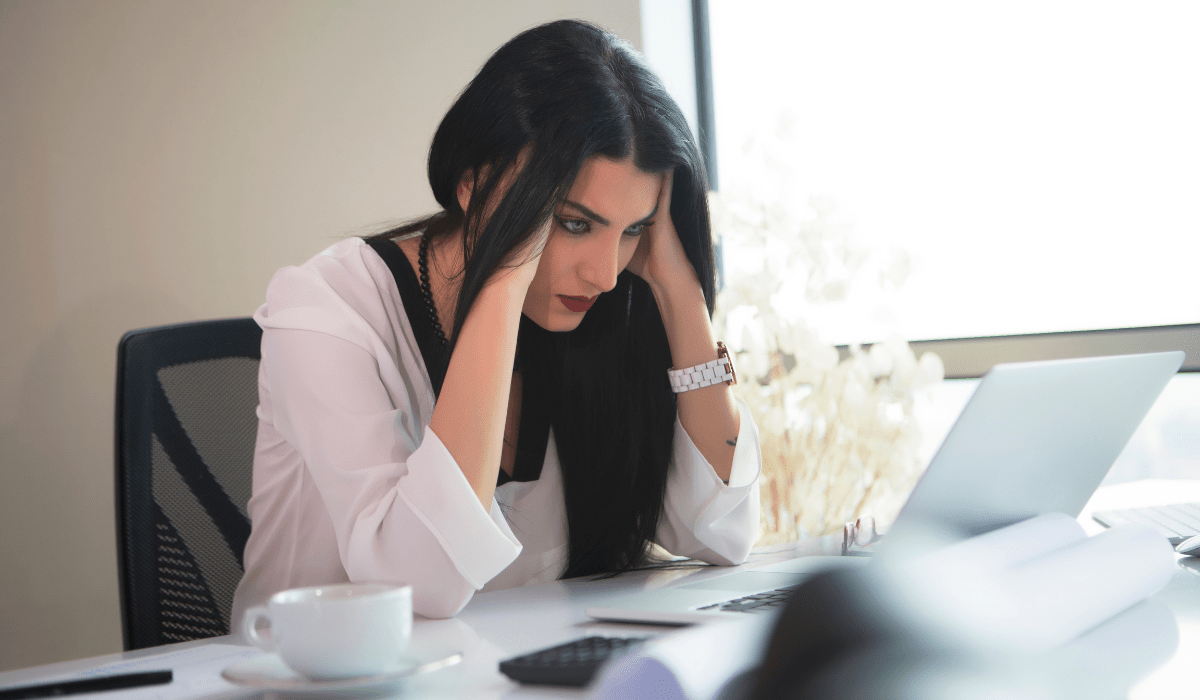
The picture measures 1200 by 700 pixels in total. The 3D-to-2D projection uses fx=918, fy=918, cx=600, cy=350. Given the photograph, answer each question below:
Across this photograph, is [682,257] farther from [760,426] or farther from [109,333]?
[109,333]

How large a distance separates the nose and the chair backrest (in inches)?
19.9

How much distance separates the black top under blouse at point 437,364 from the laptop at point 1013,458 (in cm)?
41

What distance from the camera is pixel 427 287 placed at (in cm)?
124

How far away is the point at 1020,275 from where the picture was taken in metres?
1.95

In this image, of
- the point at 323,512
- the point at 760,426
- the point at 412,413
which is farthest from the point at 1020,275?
the point at 323,512

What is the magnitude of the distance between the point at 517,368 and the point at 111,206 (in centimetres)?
175

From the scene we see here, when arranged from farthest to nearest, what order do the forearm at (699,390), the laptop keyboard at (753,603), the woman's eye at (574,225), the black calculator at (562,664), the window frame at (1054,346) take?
the window frame at (1054,346) < the forearm at (699,390) < the woman's eye at (574,225) < the laptop keyboard at (753,603) < the black calculator at (562,664)

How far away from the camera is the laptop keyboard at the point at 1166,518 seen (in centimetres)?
102

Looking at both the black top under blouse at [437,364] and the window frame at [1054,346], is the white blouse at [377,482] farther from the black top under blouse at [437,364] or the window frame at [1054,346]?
the window frame at [1054,346]

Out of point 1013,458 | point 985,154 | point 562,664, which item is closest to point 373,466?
point 562,664

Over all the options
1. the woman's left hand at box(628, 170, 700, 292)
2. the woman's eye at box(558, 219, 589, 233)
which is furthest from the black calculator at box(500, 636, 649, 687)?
the woman's left hand at box(628, 170, 700, 292)

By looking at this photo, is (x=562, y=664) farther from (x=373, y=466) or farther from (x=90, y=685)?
(x=373, y=466)

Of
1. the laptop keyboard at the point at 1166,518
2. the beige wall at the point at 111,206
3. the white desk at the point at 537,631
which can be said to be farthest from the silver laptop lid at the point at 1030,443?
the beige wall at the point at 111,206

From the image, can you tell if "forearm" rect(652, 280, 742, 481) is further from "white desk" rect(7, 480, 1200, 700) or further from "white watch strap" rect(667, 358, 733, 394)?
"white desk" rect(7, 480, 1200, 700)
